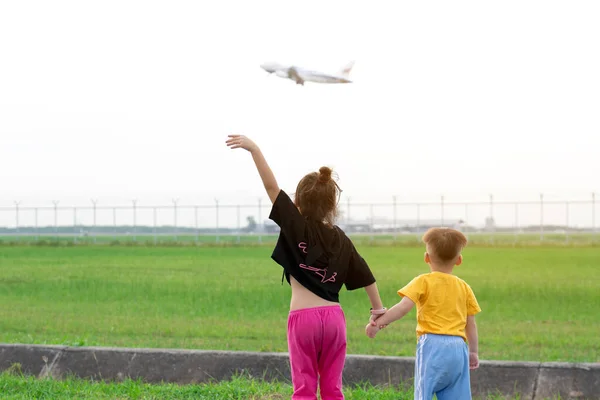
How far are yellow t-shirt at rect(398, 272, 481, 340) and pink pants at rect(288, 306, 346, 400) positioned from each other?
369 mm

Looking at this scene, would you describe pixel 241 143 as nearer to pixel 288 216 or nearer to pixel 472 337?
pixel 288 216

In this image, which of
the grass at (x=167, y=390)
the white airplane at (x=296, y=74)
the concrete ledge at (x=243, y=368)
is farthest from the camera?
the concrete ledge at (x=243, y=368)

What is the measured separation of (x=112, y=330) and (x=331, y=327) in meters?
5.87

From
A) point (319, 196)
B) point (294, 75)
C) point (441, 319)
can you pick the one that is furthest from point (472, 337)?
point (294, 75)

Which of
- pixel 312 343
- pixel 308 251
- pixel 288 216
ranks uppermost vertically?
pixel 288 216

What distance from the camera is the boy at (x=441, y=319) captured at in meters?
3.97

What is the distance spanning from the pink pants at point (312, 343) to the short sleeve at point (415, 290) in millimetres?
361

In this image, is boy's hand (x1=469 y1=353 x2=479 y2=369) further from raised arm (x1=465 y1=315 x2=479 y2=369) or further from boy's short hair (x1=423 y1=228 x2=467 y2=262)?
boy's short hair (x1=423 y1=228 x2=467 y2=262)

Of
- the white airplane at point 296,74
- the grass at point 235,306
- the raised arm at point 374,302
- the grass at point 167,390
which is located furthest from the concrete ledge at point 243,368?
the white airplane at point 296,74

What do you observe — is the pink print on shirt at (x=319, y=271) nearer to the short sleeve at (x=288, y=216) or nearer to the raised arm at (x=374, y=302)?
the short sleeve at (x=288, y=216)

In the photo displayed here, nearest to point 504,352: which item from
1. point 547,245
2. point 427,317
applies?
point 427,317

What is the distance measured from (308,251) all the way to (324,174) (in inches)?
15.2

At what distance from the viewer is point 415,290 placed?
13.1 feet

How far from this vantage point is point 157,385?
240 inches
